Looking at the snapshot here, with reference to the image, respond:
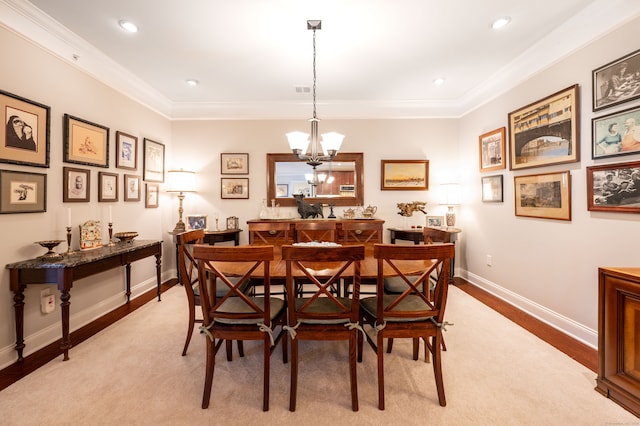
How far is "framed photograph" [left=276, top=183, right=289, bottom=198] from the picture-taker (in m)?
4.42

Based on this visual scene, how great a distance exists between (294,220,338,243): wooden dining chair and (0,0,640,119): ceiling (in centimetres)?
182

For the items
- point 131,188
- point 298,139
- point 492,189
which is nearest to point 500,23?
point 492,189

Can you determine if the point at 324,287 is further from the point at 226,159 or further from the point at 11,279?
the point at 226,159

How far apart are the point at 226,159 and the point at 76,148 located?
1963 millimetres

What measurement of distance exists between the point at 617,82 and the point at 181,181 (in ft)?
15.6

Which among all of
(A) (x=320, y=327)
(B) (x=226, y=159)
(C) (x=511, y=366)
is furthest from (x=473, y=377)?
(B) (x=226, y=159)

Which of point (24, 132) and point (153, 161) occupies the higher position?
point (153, 161)

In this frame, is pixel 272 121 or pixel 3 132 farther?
pixel 272 121

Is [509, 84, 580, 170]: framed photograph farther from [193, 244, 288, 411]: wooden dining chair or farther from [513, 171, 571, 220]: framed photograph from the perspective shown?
[193, 244, 288, 411]: wooden dining chair

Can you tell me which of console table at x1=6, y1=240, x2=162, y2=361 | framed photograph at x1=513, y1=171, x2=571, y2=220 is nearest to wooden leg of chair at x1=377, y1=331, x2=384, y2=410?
framed photograph at x1=513, y1=171, x2=571, y2=220

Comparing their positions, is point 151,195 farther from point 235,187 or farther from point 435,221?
point 435,221

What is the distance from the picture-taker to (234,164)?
4402mm

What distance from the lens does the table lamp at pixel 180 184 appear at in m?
4.04

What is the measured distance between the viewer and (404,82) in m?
3.62
